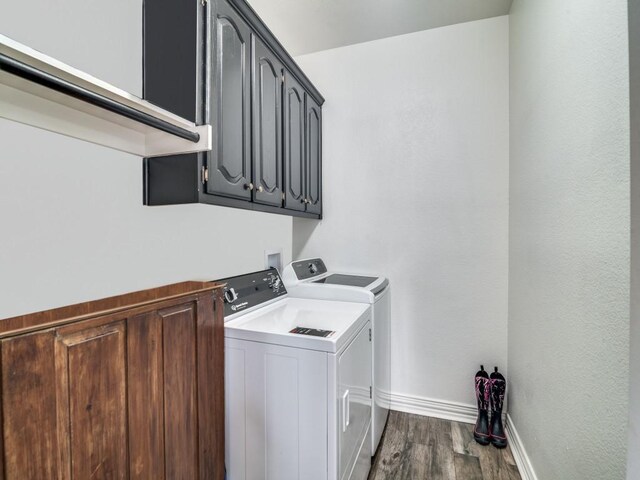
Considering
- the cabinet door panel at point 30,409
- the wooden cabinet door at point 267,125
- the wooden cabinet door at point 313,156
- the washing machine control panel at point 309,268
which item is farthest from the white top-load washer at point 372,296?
the cabinet door panel at point 30,409

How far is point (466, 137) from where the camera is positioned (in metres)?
2.10

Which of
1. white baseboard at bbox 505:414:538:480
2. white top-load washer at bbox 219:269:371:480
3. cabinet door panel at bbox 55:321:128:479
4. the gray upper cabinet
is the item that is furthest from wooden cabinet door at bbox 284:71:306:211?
white baseboard at bbox 505:414:538:480

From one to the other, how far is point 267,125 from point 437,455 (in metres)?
2.16

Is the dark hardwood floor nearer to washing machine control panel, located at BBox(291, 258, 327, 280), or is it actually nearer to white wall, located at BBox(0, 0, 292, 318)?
washing machine control panel, located at BBox(291, 258, 327, 280)

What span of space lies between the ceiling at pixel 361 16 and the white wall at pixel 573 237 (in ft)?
1.21

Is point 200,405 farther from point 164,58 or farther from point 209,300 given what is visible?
point 164,58

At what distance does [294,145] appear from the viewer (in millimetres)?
1938

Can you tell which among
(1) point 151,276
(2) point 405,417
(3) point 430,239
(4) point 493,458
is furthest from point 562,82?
(2) point 405,417

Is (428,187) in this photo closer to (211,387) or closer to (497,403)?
(497,403)

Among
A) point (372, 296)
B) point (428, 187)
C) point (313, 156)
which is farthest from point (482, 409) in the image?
point (313, 156)

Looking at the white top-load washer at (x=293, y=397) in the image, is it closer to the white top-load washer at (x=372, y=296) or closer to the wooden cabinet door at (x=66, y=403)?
the white top-load washer at (x=372, y=296)

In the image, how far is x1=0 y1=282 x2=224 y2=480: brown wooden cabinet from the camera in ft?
2.12

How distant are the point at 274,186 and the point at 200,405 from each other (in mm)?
1100

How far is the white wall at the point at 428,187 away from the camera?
2.06 metres
